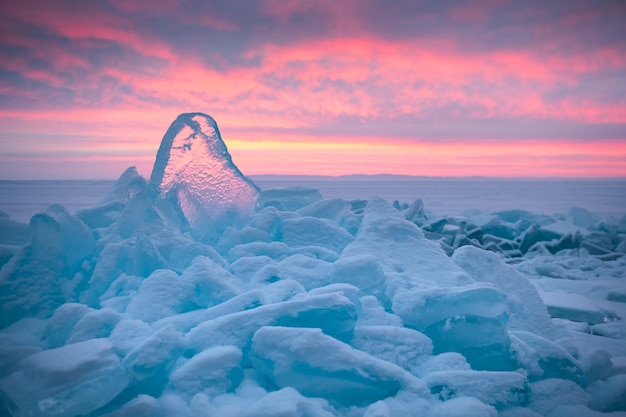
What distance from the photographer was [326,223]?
3.53 meters

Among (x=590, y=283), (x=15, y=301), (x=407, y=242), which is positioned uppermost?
(x=407, y=242)

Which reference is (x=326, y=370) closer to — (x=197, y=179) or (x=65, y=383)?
(x=65, y=383)

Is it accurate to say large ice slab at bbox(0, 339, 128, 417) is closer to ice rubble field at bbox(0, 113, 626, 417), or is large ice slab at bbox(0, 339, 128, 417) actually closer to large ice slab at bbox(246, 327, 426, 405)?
ice rubble field at bbox(0, 113, 626, 417)

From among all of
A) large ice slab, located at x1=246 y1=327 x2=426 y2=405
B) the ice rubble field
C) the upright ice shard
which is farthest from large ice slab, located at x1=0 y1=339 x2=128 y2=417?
the upright ice shard

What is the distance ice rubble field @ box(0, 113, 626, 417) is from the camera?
5.95ft

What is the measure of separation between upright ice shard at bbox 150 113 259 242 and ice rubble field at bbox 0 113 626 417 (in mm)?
11

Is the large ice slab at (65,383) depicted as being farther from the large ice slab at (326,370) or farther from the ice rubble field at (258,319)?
the large ice slab at (326,370)

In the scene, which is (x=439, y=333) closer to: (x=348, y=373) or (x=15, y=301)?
(x=348, y=373)

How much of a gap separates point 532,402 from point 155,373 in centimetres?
158

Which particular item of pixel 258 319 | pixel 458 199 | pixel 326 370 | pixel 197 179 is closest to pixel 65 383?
pixel 258 319

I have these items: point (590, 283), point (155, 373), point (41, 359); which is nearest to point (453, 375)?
point (155, 373)

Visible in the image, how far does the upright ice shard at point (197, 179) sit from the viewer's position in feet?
11.3

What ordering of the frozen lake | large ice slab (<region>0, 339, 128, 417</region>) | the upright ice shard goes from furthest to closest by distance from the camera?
1. the frozen lake
2. the upright ice shard
3. large ice slab (<region>0, 339, 128, 417</region>)

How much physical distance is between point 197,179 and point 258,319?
1738 millimetres
